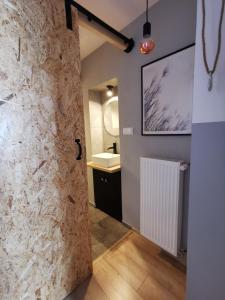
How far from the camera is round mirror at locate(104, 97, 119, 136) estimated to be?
92.4 inches

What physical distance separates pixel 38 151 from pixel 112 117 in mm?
1589

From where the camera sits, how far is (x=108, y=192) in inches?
86.6

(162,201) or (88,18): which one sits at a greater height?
(88,18)

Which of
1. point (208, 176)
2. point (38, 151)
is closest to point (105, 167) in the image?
point (38, 151)

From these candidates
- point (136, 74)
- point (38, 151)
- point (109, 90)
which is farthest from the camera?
point (109, 90)

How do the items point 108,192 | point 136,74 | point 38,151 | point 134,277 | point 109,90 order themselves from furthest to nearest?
1. point 109,90
2. point 108,192
3. point 136,74
4. point 134,277
5. point 38,151

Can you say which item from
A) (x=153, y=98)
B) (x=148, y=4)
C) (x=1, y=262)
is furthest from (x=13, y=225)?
(x=148, y=4)

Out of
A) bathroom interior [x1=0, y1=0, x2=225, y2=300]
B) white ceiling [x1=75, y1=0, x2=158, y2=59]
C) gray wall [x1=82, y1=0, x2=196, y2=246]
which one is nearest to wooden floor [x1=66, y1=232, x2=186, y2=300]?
bathroom interior [x1=0, y1=0, x2=225, y2=300]

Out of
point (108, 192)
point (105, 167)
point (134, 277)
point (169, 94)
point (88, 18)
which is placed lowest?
point (134, 277)

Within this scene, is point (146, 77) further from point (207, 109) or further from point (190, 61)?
point (207, 109)

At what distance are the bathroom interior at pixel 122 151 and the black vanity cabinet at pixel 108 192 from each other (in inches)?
5.9

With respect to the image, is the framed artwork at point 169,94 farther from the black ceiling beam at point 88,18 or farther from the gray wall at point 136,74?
the black ceiling beam at point 88,18

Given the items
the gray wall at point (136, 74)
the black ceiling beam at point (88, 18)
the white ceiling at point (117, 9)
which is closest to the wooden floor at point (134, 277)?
the gray wall at point (136, 74)

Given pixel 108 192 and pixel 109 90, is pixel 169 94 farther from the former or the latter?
pixel 108 192
